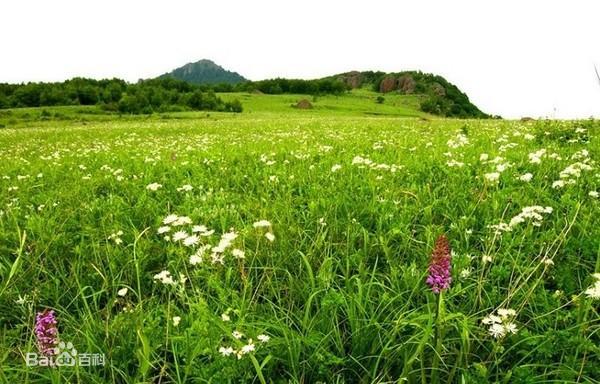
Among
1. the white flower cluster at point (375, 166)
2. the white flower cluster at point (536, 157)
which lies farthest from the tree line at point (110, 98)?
the white flower cluster at point (536, 157)

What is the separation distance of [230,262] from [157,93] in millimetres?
102449

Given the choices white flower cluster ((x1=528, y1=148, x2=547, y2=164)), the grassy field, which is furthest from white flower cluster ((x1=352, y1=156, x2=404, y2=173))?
white flower cluster ((x1=528, y1=148, x2=547, y2=164))

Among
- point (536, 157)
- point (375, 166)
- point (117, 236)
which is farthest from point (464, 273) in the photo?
point (375, 166)

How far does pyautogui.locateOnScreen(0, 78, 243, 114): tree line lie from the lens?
90125 millimetres

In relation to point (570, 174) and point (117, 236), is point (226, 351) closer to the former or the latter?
point (117, 236)

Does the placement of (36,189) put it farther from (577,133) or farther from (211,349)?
(577,133)

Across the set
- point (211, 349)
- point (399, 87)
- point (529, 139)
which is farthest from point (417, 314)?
point (399, 87)

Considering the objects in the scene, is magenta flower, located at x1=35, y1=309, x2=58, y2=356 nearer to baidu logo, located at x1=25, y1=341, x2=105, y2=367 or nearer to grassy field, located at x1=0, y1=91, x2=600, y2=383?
baidu logo, located at x1=25, y1=341, x2=105, y2=367

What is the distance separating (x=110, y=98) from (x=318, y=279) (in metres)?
109

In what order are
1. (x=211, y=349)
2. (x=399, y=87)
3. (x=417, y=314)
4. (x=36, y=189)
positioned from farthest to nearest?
(x=399, y=87) < (x=36, y=189) < (x=417, y=314) < (x=211, y=349)

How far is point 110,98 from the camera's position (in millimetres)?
99750

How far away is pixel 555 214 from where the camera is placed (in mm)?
3980

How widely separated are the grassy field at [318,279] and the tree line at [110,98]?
86638mm

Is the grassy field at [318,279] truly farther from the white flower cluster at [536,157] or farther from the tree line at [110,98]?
the tree line at [110,98]
